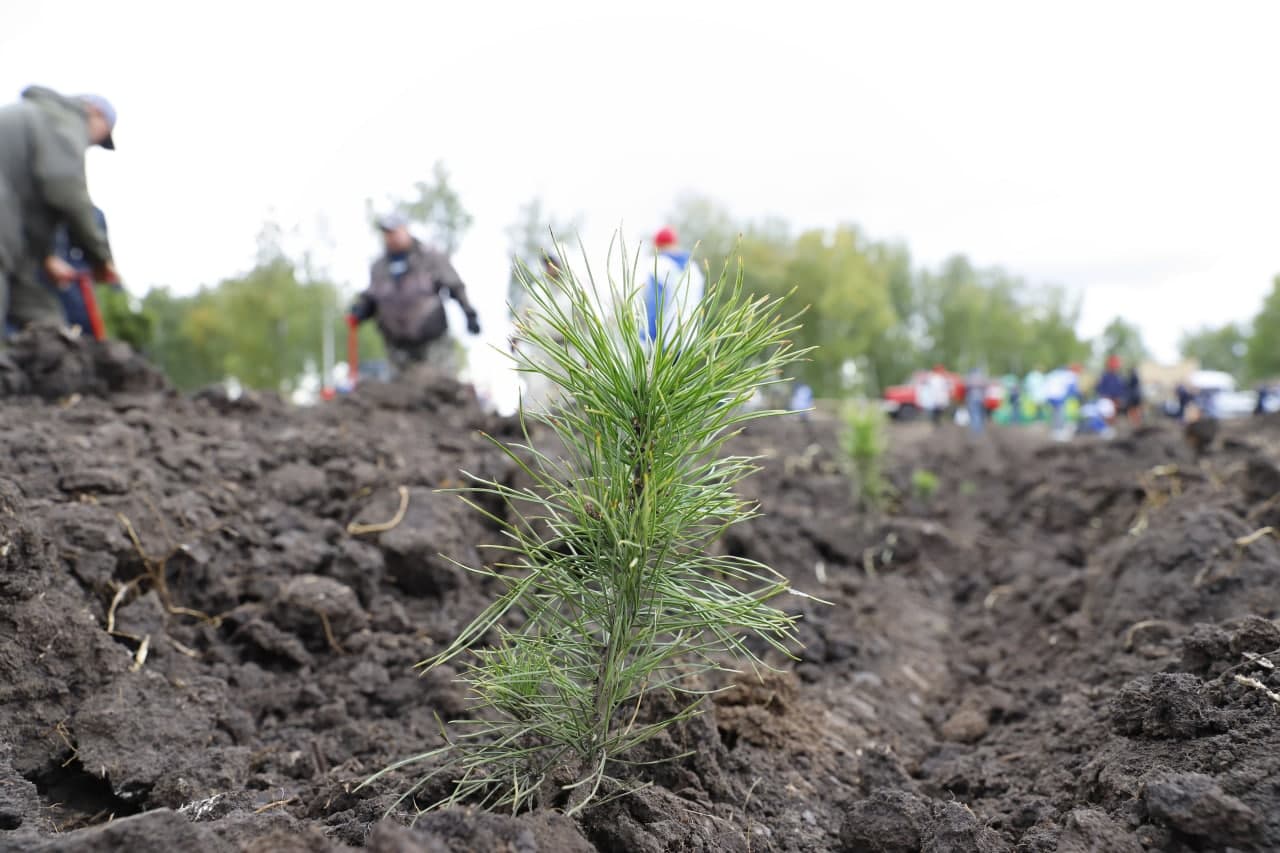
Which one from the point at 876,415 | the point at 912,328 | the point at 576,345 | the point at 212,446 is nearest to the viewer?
the point at 576,345

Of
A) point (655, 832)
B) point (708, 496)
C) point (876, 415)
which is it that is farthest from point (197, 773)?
point (876, 415)

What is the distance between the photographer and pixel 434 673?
296 cm

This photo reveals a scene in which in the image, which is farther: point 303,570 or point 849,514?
point 849,514

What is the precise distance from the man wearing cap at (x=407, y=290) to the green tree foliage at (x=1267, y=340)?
59.0m

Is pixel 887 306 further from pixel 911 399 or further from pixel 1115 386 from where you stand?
pixel 1115 386

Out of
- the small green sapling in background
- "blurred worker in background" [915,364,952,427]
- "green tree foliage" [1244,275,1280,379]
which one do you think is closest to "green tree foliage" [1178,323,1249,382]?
"green tree foliage" [1244,275,1280,379]

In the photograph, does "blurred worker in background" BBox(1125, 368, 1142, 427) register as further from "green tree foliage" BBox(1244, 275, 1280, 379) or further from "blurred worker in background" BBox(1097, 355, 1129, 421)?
"green tree foliage" BBox(1244, 275, 1280, 379)

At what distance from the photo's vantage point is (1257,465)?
4.48 metres

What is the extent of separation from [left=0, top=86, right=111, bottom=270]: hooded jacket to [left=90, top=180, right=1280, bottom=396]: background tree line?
4.68 metres

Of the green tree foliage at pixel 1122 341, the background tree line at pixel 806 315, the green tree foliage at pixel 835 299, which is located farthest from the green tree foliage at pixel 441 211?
the green tree foliage at pixel 1122 341

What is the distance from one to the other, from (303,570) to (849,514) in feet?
16.2

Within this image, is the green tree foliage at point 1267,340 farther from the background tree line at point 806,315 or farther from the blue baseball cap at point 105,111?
the blue baseball cap at point 105,111

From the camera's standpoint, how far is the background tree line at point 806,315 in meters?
26.8

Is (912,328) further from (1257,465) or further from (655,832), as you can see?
(655,832)
